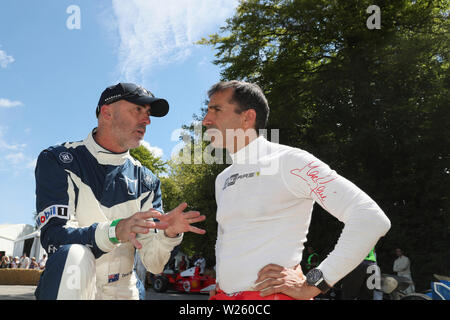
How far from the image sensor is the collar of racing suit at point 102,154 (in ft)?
9.39

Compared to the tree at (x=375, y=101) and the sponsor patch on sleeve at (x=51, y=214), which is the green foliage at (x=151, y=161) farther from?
the sponsor patch on sleeve at (x=51, y=214)

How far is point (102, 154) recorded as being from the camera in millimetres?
2873

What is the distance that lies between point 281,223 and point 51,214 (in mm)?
1285

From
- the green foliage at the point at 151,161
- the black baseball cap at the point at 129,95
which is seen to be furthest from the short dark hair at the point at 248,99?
the green foliage at the point at 151,161

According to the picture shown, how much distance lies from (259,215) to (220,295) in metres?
0.53

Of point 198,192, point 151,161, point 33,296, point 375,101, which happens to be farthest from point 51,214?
point 151,161

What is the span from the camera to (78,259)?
75.9 inches

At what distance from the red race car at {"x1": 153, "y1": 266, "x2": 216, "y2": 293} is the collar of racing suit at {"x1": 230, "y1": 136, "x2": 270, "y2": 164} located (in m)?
15.4

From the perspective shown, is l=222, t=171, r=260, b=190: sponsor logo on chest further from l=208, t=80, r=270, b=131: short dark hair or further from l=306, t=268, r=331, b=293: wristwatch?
l=306, t=268, r=331, b=293: wristwatch

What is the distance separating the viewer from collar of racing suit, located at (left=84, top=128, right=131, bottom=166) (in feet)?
9.39

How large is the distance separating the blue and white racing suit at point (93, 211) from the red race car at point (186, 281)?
15.1m

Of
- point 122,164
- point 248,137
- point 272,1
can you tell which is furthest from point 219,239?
point 272,1

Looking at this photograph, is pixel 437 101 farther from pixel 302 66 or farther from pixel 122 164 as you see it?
pixel 122 164

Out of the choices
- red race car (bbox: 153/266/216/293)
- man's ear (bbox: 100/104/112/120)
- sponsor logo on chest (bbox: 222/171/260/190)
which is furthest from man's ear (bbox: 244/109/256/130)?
red race car (bbox: 153/266/216/293)
